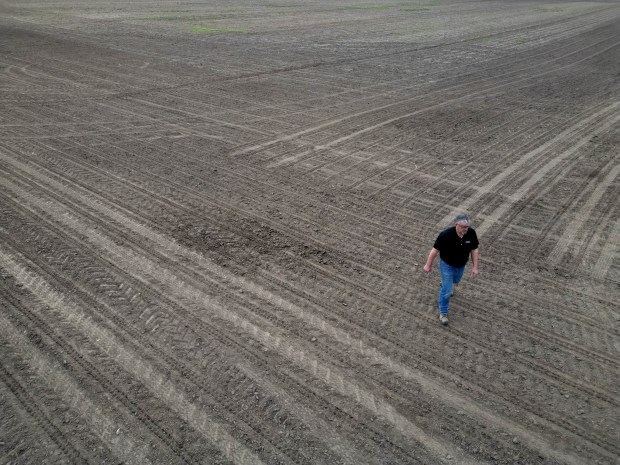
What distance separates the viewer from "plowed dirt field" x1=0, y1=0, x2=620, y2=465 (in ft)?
16.3

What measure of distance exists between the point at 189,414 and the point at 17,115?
12.2 metres

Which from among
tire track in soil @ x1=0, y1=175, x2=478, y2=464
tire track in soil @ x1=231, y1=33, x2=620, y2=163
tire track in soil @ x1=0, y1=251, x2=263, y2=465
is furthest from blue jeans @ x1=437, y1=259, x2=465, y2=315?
tire track in soil @ x1=231, y1=33, x2=620, y2=163

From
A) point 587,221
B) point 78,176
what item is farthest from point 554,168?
point 78,176

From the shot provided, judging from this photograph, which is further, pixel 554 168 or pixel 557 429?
pixel 554 168

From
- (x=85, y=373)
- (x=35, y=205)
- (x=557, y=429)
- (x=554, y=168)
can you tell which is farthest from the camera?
(x=554, y=168)

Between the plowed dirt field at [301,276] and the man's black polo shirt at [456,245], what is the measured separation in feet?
2.89

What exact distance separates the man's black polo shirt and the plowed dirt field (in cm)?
88

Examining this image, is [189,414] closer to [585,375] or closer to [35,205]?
[585,375]

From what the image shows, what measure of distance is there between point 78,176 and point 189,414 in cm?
692

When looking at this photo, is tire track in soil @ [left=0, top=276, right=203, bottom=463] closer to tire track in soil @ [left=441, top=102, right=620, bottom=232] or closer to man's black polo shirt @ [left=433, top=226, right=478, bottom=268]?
man's black polo shirt @ [left=433, top=226, right=478, bottom=268]

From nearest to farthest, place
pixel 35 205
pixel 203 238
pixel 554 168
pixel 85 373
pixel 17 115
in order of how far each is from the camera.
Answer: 1. pixel 85 373
2. pixel 203 238
3. pixel 35 205
4. pixel 554 168
5. pixel 17 115

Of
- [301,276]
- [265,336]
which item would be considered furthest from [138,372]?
[301,276]

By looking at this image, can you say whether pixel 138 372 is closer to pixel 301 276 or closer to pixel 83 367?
pixel 83 367

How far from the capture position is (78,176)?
394 inches
